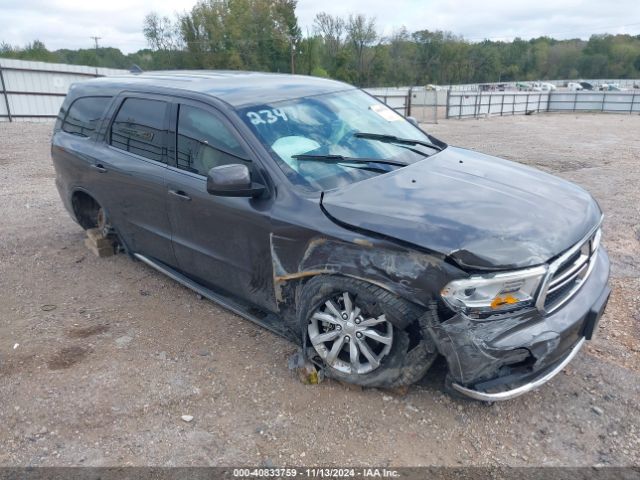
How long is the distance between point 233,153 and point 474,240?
65.9 inches

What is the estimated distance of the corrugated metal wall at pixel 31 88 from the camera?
18.2m

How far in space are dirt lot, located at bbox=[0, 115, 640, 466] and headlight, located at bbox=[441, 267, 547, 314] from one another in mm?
758

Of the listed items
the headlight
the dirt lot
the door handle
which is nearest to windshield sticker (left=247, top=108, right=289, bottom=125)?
the door handle

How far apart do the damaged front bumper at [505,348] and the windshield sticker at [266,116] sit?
1743mm

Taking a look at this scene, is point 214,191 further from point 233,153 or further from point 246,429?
point 246,429

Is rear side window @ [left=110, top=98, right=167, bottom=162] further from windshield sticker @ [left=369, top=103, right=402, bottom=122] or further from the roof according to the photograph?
windshield sticker @ [left=369, top=103, right=402, bottom=122]

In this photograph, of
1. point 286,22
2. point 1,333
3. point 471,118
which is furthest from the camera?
point 286,22

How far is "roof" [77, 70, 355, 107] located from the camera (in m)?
3.47

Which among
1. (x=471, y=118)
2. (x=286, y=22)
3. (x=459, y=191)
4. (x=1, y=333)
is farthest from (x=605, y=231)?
(x=286, y=22)

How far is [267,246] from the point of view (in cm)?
308

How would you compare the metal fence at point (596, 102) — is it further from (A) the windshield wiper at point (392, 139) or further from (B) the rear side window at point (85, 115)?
(B) the rear side window at point (85, 115)

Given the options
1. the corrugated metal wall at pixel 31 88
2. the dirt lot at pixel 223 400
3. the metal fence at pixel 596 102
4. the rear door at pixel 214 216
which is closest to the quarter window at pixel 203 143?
the rear door at pixel 214 216

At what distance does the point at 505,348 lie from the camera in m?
2.40

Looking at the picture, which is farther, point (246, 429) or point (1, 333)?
point (1, 333)
